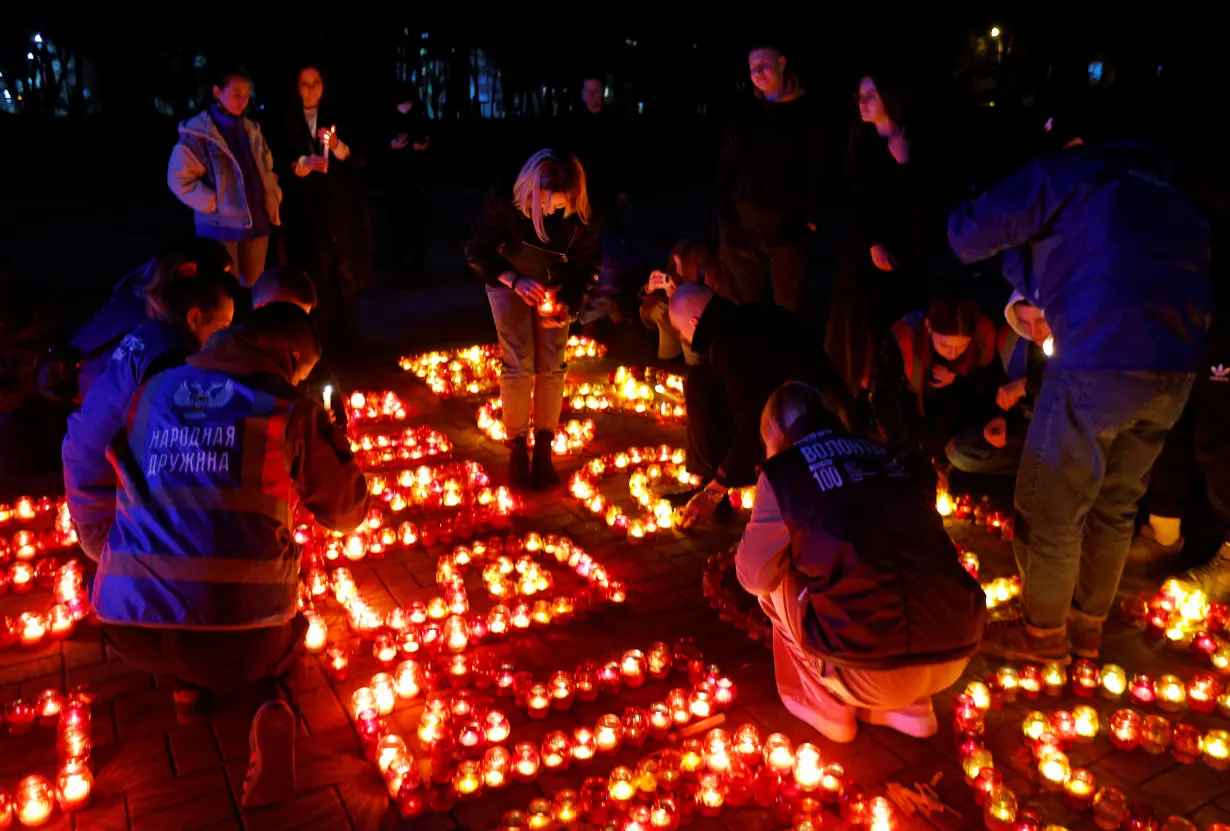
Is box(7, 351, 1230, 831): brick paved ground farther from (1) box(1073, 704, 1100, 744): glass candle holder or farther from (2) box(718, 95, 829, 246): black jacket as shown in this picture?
(2) box(718, 95, 829, 246): black jacket

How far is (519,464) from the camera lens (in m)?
5.54

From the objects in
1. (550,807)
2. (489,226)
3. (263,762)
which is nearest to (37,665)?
(263,762)

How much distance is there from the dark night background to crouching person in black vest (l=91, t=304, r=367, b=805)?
8300 millimetres

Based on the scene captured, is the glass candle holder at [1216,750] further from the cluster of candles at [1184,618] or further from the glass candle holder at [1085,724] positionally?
the cluster of candles at [1184,618]

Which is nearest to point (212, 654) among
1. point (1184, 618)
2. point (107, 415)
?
point (107, 415)

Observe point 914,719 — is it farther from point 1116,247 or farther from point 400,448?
point 400,448

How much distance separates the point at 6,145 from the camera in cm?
1970

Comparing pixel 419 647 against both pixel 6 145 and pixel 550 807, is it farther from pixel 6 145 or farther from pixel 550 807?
pixel 6 145

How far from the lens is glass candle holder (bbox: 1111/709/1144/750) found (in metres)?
3.39

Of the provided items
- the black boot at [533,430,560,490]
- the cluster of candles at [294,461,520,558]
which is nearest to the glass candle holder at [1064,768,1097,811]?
the cluster of candles at [294,461,520,558]

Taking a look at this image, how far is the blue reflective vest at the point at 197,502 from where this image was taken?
9.43 feet

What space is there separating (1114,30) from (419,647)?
26.0 meters

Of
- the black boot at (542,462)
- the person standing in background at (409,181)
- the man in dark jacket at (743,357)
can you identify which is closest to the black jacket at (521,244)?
the black boot at (542,462)

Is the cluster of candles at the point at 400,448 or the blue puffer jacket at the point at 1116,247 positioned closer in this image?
the blue puffer jacket at the point at 1116,247
